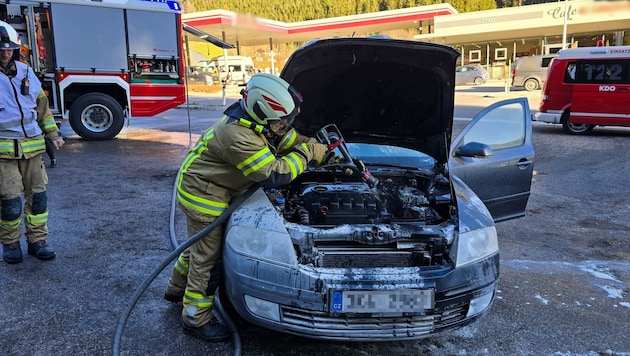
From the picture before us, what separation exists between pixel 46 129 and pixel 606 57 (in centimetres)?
1122

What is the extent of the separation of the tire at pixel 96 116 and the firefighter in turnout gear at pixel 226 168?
310 inches

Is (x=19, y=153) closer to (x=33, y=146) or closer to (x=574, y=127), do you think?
(x=33, y=146)

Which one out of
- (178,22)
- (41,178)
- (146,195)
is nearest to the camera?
(41,178)

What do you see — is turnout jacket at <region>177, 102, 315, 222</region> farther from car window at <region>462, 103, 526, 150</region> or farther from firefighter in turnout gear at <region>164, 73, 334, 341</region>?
car window at <region>462, 103, 526, 150</region>

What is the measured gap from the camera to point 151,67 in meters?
10.1

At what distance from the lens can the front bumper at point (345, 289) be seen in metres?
2.26

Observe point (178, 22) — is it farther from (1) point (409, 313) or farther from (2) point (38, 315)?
(1) point (409, 313)

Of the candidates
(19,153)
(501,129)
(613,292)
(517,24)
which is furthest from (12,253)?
(517,24)

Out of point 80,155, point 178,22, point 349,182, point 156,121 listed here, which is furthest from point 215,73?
point 349,182

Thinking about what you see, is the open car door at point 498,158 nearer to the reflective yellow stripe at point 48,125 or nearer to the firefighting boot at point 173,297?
the firefighting boot at point 173,297

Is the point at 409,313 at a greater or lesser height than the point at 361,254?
lesser

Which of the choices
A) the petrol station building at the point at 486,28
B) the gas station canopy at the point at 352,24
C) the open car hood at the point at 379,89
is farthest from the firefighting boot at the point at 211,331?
the gas station canopy at the point at 352,24

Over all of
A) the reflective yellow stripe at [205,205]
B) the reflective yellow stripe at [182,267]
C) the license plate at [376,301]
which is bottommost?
the reflective yellow stripe at [182,267]

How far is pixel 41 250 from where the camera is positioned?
3.82 m
